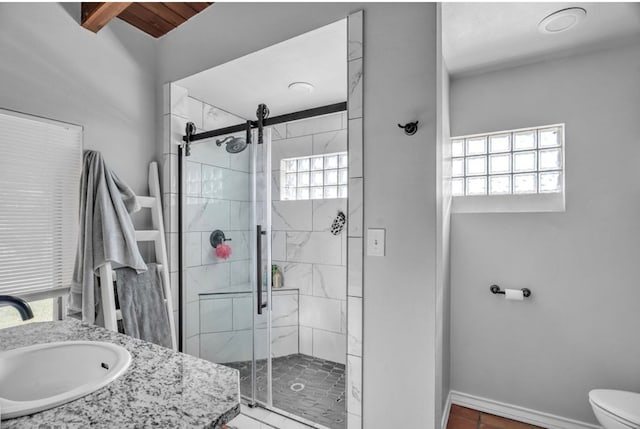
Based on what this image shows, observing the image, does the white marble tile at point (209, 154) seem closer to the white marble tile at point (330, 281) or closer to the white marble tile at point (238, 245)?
the white marble tile at point (238, 245)

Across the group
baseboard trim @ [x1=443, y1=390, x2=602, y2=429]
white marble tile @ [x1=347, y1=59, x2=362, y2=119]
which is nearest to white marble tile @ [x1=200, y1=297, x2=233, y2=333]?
white marble tile @ [x1=347, y1=59, x2=362, y2=119]

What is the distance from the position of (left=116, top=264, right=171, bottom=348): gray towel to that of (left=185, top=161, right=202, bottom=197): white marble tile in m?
0.53

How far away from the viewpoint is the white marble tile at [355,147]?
1518 millimetres

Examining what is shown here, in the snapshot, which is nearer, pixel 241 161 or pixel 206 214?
pixel 241 161

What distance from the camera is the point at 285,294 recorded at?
287cm

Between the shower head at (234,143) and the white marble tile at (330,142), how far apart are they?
3.12 feet

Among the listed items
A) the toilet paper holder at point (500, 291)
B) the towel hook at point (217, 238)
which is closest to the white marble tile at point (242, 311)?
the towel hook at point (217, 238)

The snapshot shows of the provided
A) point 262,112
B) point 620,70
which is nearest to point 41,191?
point 262,112

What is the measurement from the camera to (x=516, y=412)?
2045 millimetres

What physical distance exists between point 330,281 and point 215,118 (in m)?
1.71

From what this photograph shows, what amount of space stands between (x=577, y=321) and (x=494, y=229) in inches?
27.3

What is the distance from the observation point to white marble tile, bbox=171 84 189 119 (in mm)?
2236

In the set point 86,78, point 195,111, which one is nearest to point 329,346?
point 195,111

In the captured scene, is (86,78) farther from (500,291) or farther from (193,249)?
(500,291)
